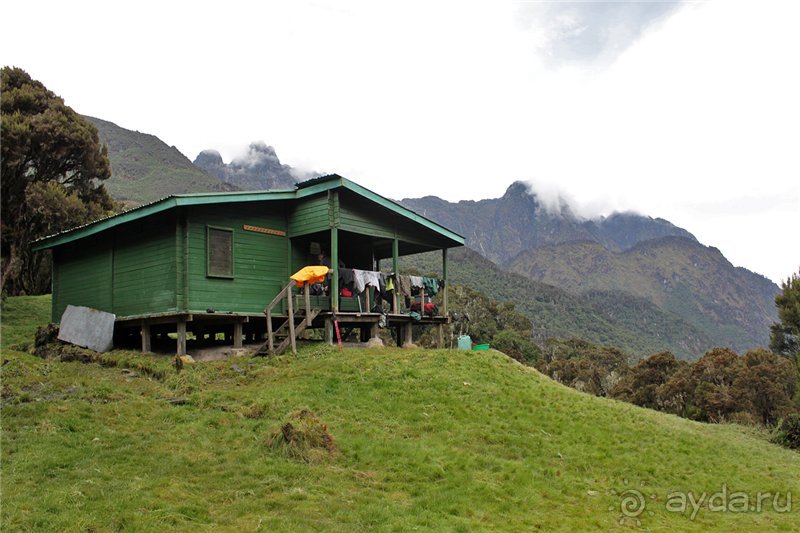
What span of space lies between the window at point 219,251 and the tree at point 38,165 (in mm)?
15104

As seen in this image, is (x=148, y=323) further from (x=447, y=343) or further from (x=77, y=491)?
(x=447, y=343)

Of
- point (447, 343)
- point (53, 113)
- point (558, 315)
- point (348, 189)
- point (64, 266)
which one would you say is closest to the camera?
point (348, 189)

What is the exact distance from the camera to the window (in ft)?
62.3

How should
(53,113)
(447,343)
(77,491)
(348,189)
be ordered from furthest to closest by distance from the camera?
1. (447,343)
2. (53,113)
3. (348,189)
4. (77,491)

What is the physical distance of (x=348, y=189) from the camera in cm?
2041

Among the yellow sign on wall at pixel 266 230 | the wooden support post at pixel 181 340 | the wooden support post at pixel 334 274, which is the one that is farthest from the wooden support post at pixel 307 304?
the wooden support post at pixel 181 340

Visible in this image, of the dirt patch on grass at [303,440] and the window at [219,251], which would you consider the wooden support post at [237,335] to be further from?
the dirt patch on grass at [303,440]

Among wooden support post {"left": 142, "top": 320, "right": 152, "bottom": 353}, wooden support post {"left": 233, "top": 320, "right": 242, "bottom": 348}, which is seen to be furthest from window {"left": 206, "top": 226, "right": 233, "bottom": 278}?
wooden support post {"left": 142, "top": 320, "right": 152, "bottom": 353}

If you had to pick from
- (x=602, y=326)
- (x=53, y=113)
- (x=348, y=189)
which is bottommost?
(x=602, y=326)

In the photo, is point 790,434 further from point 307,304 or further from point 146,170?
point 146,170

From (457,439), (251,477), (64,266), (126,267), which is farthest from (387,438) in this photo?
(64,266)

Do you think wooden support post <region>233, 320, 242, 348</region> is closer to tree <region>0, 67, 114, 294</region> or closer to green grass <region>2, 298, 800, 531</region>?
green grass <region>2, 298, 800, 531</region>

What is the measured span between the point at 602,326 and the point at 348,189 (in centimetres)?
10679

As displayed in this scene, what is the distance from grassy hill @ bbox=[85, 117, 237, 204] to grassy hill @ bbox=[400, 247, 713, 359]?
42.1 m
